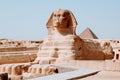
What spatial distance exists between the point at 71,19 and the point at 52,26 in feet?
4.42

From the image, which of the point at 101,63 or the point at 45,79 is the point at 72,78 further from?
the point at 101,63

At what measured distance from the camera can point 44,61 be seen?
1681 centimetres

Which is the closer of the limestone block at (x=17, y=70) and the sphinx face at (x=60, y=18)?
the limestone block at (x=17, y=70)

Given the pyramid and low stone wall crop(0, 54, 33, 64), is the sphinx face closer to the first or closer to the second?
low stone wall crop(0, 54, 33, 64)

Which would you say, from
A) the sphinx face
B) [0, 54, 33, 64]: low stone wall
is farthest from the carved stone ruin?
[0, 54, 33, 64]: low stone wall

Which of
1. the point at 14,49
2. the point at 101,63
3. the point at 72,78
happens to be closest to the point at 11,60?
the point at 14,49

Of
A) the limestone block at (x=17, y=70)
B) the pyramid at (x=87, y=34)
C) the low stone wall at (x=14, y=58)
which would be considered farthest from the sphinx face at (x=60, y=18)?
the pyramid at (x=87, y=34)

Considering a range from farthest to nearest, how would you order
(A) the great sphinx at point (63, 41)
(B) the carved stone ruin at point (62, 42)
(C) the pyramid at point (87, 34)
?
(C) the pyramid at point (87, 34)
(A) the great sphinx at point (63, 41)
(B) the carved stone ruin at point (62, 42)

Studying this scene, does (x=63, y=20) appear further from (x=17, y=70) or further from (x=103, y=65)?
(x=103, y=65)

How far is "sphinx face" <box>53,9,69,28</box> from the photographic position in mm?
17922

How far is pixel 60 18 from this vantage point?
17.9 metres

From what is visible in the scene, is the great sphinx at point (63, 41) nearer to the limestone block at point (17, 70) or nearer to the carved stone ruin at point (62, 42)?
the carved stone ruin at point (62, 42)

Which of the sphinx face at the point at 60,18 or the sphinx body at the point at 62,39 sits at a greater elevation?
the sphinx face at the point at 60,18

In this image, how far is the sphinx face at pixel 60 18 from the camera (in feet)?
58.8
